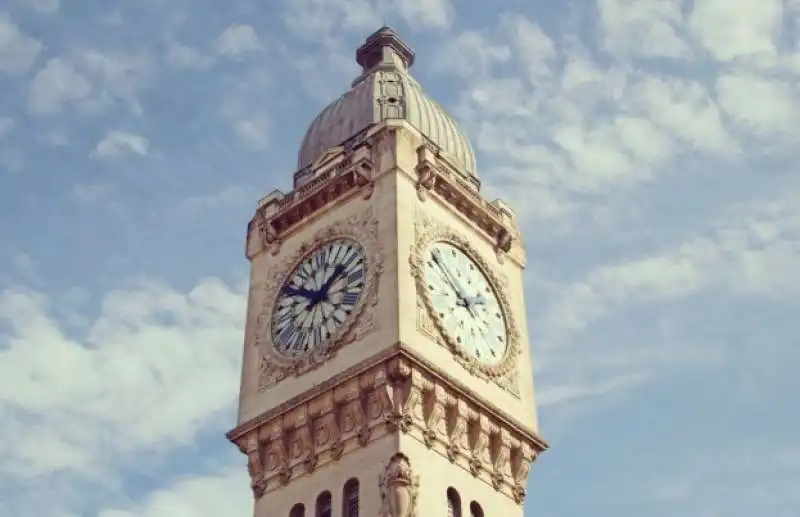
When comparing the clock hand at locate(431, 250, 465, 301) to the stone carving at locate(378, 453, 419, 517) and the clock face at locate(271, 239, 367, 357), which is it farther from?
the stone carving at locate(378, 453, 419, 517)

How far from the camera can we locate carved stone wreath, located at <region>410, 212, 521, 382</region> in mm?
48844

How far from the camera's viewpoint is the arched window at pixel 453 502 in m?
45.9

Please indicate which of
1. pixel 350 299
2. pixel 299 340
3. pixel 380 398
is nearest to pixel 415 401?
pixel 380 398

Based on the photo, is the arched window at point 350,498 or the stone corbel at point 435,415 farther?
the stone corbel at point 435,415

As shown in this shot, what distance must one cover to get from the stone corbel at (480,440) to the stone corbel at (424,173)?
29.0 feet

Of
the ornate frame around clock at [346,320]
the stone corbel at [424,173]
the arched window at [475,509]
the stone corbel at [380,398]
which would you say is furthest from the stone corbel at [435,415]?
the stone corbel at [424,173]

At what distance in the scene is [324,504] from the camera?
4653 cm

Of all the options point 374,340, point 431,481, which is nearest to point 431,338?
point 374,340

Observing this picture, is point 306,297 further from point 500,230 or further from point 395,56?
point 395,56

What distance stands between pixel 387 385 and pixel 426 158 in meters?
10.4

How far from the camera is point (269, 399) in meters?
49.8

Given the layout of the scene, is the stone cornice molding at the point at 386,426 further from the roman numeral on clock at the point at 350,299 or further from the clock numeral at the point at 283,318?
the clock numeral at the point at 283,318

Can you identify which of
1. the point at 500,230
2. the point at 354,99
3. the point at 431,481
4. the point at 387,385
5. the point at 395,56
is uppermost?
the point at 395,56

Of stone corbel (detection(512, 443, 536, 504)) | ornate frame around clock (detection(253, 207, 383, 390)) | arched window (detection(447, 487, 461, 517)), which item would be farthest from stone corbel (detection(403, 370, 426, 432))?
stone corbel (detection(512, 443, 536, 504))
